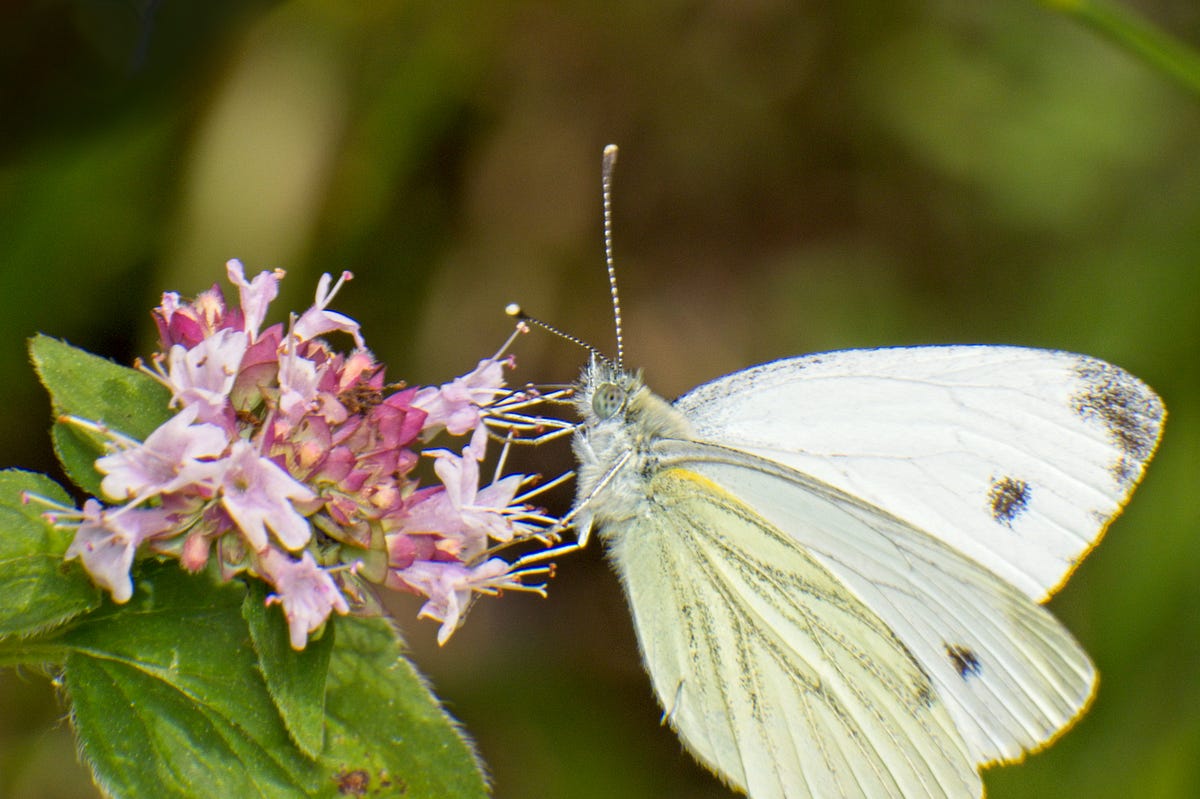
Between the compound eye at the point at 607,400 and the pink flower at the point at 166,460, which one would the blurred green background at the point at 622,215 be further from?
the pink flower at the point at 166,460

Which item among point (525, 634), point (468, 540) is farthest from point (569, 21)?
point (468, 540)

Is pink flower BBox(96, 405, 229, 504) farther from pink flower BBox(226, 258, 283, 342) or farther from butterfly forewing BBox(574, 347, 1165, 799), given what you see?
butterfly forewing BBox(574, 347, 1165, 799)

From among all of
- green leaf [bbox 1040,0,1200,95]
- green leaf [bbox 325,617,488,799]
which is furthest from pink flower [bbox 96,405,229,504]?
green leaf [bbox 1040,0,1200,95]

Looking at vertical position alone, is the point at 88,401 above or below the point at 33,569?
above

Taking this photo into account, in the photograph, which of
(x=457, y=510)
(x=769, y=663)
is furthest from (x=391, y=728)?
(x=769, y=663)

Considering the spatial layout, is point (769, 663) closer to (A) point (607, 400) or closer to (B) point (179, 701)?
(A) point (607, 400)
